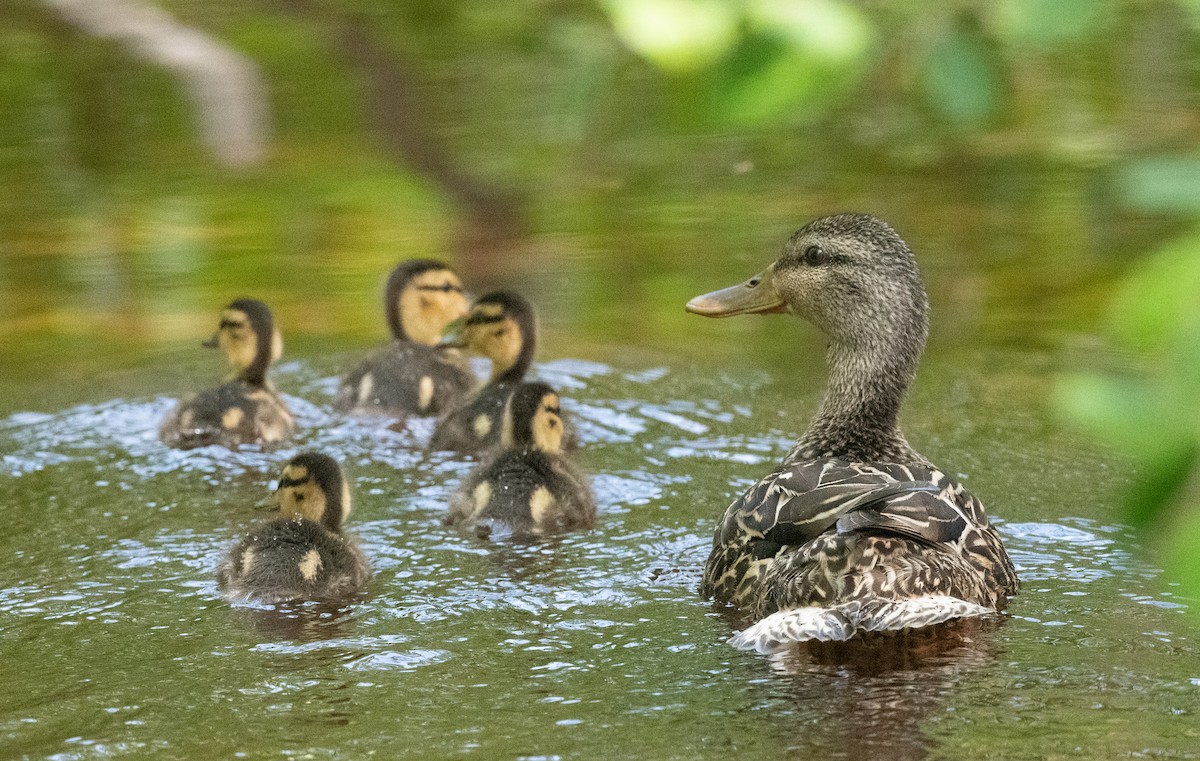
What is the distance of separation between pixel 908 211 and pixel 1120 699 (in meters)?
5.39

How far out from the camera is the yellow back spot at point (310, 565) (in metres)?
3.83

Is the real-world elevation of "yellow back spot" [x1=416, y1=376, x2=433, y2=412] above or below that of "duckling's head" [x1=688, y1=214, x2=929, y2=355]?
below

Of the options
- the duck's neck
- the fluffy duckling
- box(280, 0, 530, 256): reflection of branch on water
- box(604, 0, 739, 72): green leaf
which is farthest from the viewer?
the fluffy duckling

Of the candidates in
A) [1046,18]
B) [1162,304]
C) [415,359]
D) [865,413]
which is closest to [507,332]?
[415,359]

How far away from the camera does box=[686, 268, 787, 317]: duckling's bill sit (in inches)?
179

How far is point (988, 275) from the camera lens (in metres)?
7.22

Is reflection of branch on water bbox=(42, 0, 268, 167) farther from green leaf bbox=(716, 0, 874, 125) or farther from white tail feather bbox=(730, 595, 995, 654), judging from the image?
green leaf bbox=(716, 0, 874, 125)

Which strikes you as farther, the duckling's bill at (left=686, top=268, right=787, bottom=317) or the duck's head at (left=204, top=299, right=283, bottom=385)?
the duck's head at (left=204, top=299, right=283, bottom=385)

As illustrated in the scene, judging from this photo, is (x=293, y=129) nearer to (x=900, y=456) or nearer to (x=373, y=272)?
(x=373, y=272)

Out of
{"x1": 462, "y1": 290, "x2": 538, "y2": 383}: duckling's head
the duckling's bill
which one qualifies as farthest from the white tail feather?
{"x1": 462, "y1": 290, "x2": 538, "y2": 383}: duckling's head

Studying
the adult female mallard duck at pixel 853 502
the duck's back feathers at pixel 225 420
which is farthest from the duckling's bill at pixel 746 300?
the duck's back feathers at pixel 225 420

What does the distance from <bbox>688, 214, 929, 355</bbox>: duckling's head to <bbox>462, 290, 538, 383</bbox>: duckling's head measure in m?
1.50

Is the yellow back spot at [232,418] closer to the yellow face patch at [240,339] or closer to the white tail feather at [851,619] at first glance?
the yellow face patch at [240,339]

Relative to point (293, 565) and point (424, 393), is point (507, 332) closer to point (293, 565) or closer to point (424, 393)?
point (424, 393)
